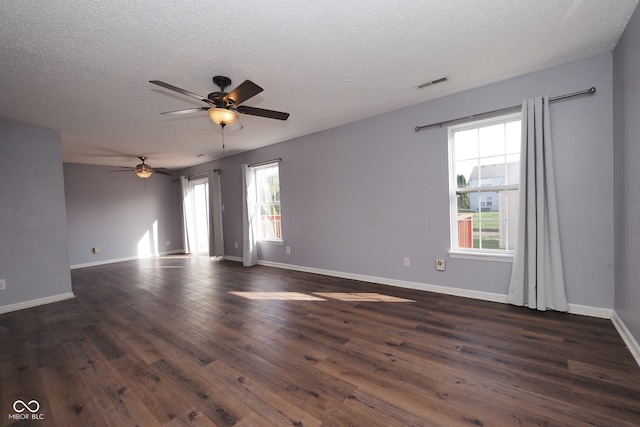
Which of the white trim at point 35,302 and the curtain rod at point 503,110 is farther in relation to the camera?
the white trim at point 35,302

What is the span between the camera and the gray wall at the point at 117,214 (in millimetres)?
6205

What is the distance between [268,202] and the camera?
566 cm

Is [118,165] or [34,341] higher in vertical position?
[118,165]

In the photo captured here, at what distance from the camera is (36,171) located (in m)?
3.63

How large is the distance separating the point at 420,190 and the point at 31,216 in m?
5.18

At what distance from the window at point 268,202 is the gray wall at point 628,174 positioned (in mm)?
4504

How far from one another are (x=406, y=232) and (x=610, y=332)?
2.00 metres

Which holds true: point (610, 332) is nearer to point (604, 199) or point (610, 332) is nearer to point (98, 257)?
point (604, 199)

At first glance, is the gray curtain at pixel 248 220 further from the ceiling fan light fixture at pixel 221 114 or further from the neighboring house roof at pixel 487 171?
the neighboring house roof at pixel 487 171

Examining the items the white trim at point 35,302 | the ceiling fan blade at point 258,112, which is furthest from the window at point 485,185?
the white trim at point 35,302

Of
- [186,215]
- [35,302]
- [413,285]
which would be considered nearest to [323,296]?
[413,285]

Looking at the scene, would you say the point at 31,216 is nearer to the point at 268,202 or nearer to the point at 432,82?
the point at 268,202

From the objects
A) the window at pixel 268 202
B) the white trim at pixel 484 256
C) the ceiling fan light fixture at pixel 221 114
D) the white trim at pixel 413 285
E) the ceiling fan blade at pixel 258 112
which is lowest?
the white trim at pixel 413 285

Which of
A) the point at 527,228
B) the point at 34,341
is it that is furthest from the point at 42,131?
the point at 527,228
